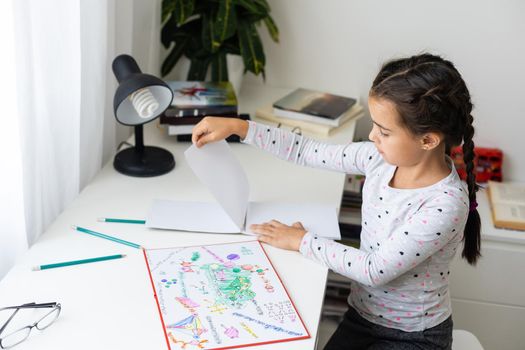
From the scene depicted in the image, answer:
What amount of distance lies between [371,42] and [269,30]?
1.13ft

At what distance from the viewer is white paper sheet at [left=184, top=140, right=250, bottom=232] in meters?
1.27

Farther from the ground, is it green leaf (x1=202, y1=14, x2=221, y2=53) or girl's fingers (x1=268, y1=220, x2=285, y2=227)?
green leaf (x1=202, y1=14, x2=221, y2=53)

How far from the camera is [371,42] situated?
2092mm

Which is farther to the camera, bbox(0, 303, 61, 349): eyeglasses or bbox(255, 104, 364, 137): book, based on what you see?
bbox(255, 104, 364, 137): book

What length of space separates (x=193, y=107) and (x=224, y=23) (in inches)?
13.5

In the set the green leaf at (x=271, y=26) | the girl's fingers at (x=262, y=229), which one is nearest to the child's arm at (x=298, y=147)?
the girl's fingers at (x=262, y=229)

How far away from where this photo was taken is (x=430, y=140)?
3.85 feet

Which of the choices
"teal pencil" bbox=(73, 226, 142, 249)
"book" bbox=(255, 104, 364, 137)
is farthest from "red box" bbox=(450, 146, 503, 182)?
"teal pencil" bbox=(73, 226, 142, 249)

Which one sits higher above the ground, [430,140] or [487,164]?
[430,140]

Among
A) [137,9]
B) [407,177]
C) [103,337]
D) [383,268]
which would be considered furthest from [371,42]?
[103,337]

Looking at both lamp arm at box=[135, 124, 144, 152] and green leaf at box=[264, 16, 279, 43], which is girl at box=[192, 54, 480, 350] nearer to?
lamp arm at box=[135, 124, 144, 152]

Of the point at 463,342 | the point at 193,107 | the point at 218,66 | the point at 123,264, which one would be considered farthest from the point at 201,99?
the point at 463,342

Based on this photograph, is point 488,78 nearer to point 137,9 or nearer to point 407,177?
point 407,177

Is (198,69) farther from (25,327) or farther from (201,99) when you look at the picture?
(25,327)
